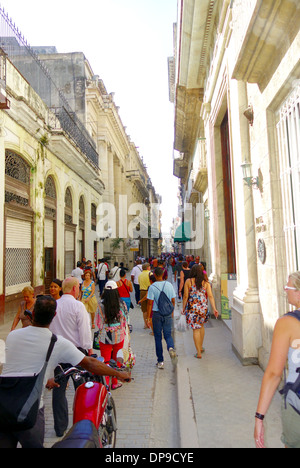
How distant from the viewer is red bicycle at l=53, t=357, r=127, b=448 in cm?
213

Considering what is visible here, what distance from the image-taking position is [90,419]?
8.10 ft

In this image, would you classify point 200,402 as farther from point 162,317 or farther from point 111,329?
point 162,317

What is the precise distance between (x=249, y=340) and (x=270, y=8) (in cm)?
466

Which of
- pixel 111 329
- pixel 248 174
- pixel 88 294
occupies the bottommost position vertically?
pixel 111 329

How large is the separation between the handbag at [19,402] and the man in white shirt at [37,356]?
0.09 meters

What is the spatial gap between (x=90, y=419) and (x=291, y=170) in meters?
3.69

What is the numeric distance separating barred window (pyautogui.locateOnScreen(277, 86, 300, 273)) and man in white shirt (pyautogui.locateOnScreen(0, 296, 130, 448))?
2816mm

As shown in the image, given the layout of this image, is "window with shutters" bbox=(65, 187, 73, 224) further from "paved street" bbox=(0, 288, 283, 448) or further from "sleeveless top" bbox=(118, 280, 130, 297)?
"paved street" bbox=(0, 288, 283, 448)

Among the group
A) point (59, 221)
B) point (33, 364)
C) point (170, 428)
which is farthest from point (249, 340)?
point (59, 221)

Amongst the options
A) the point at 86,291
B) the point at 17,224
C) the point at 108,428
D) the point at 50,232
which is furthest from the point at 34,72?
the point at 108,428

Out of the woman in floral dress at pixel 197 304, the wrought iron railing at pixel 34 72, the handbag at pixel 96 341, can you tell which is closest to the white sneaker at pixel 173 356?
the woman in floral dress at pixel 197 304

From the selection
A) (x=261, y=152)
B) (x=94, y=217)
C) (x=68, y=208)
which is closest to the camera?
(x=261, y=152)

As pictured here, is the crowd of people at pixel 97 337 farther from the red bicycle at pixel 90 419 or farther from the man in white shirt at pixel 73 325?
the red bicycle at pixel 90 419
